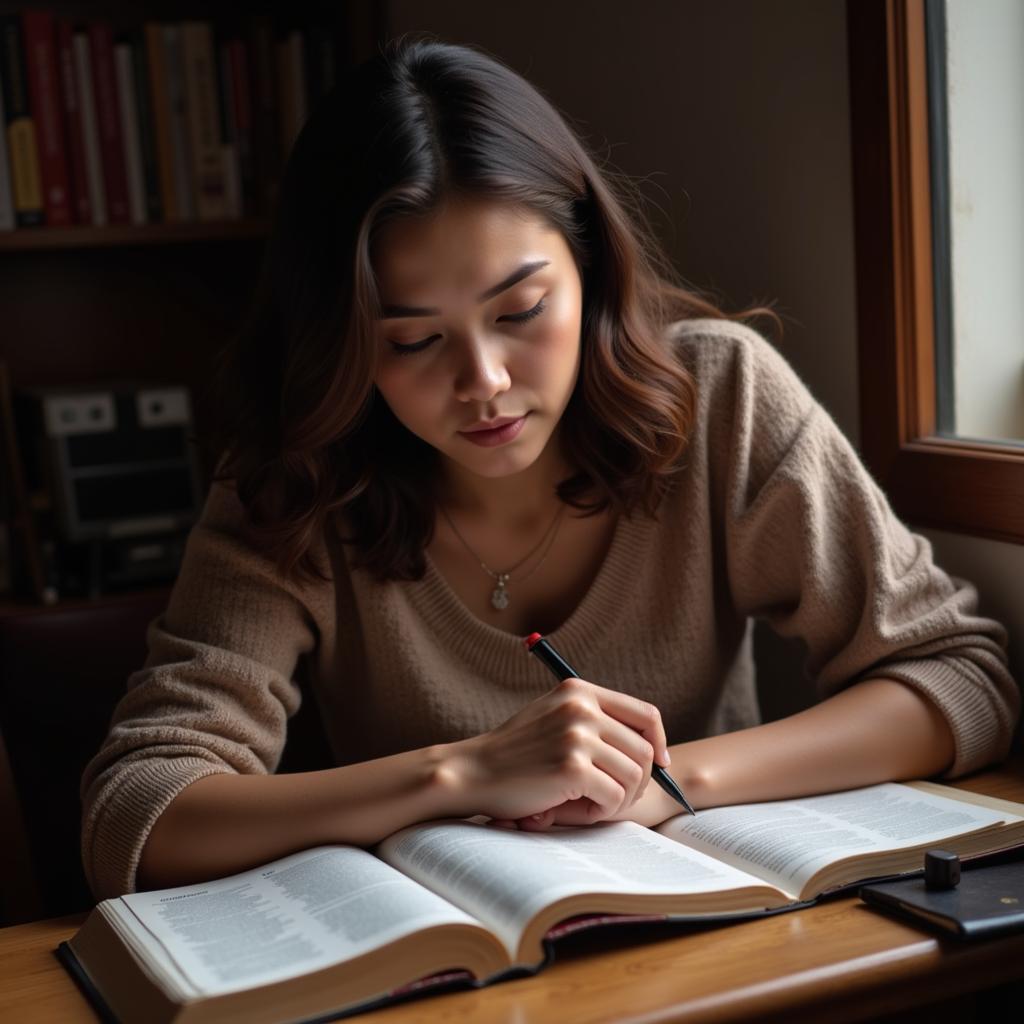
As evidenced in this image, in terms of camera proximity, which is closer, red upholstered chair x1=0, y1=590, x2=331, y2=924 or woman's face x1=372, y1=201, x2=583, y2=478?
woman's face x1=372, y1=201, x2=583, y2=478

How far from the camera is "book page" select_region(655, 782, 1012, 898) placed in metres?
1.00

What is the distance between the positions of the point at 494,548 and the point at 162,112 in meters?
1.36

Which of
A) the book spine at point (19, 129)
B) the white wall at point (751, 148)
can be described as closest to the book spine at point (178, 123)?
the book spine at point (19, 129)

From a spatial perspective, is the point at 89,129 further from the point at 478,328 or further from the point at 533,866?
the point at 533,866

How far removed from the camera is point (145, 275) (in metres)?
2.68

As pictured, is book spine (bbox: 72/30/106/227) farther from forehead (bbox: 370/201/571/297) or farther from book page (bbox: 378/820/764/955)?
book page (bbox: 378/820/764/955)

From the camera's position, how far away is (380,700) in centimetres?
149

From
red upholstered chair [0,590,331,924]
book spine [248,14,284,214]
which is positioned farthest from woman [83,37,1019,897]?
book spine [248,14,284,214]

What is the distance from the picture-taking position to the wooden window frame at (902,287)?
1.46m

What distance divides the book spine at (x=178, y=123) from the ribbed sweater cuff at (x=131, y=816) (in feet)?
5.06

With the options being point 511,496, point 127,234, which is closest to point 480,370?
point 511,496

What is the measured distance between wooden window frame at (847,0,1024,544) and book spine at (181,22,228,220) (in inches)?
53.6

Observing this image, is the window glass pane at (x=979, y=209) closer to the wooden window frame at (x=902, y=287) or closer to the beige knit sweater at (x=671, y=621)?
the wooden window frame at (x=902, y=287)

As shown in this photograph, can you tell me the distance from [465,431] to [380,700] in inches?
14.7
